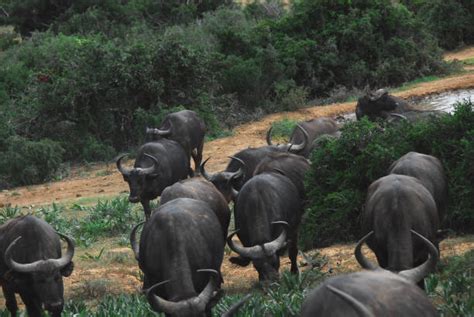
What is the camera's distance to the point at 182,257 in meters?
9.42

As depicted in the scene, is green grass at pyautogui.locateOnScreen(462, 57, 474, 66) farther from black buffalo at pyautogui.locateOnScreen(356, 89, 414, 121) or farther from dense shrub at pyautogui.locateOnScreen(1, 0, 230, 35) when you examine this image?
black buffalo at pyautogui.locateOnScreen(356, 89, 414, 121)

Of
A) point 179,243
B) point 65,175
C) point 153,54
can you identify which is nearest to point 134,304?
point 179,243

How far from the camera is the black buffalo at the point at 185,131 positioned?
68.1 feet

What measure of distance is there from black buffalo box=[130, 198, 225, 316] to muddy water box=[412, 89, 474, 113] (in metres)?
15.2

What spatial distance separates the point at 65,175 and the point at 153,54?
473 cm

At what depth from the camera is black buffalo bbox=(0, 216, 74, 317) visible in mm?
10219

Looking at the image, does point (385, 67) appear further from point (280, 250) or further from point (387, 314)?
point (387, 314)

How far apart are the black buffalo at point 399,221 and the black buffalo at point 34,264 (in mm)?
3908

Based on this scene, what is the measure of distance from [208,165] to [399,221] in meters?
13.1

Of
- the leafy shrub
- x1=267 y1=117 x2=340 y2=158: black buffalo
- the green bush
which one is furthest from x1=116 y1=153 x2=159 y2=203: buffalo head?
the leafy shrub

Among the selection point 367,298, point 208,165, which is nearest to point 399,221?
point 367,298

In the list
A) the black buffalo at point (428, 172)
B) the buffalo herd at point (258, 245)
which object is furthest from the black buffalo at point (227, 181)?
the black buffalo at point (428, 172)

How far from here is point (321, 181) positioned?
545 inches

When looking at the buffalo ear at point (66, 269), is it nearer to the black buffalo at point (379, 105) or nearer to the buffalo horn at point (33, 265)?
the buffalo horn at point (33, 265)
